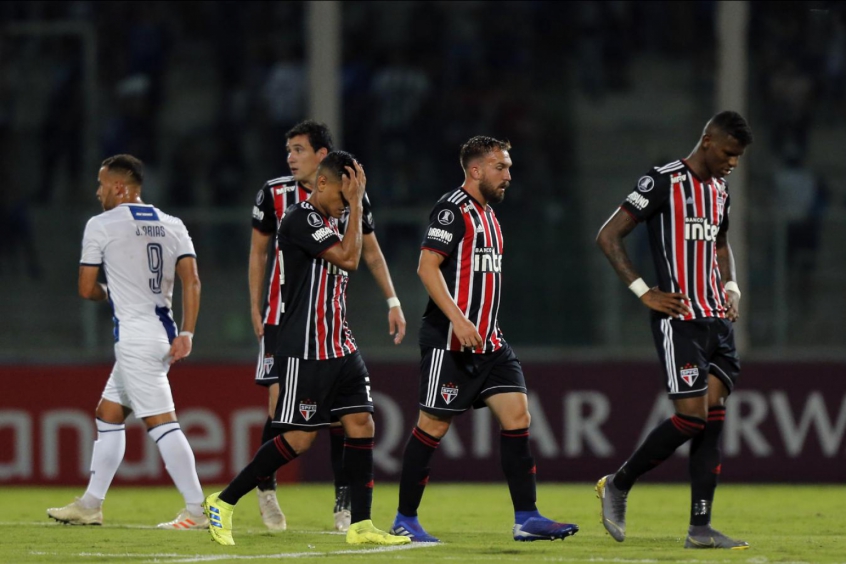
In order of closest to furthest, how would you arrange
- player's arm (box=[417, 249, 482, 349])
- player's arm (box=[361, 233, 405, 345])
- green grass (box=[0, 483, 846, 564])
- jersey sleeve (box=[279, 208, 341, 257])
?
green grass (box=[0, 483, 846, 564]) → player's arm (box=[417, 249, 482, 349]) → jersey sleeve (box=[279, 208, 341, 257]) → player's arm (box=[361, 233, 405, 345])

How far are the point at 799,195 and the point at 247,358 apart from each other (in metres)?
4.92

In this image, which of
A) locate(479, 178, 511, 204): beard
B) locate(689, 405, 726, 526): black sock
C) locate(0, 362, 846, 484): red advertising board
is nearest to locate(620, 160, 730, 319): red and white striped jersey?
locate(689, 405, 726, 526): black sock

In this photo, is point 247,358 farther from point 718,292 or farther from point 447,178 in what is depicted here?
point 718,292

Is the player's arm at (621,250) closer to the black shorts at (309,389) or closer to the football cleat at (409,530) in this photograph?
the black shorts at (309,389)

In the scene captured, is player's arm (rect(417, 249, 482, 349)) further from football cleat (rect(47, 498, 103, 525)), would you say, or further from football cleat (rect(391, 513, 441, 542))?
football cleat (rect(47, 498, 103, 525))

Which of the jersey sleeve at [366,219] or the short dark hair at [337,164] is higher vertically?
the short dark hair at [337,164]

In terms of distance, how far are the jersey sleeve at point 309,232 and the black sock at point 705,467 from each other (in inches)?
75.7

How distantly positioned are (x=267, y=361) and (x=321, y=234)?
139 centimetres

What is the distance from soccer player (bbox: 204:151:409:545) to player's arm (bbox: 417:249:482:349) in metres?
0.32

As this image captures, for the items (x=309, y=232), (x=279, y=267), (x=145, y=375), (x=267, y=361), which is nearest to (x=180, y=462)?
(x=145, y=375)

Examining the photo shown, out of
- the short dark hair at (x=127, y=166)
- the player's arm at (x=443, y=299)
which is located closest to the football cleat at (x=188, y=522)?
the short dark hair at (x=127, y=166)

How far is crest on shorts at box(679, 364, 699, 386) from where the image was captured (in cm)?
652

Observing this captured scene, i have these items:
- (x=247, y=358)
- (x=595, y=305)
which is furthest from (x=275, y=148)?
(x=595, y=305)

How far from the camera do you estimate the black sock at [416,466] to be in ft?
21.8
